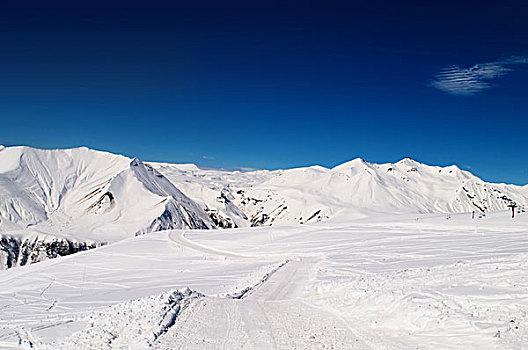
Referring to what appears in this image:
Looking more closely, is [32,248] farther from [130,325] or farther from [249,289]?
[130,325]

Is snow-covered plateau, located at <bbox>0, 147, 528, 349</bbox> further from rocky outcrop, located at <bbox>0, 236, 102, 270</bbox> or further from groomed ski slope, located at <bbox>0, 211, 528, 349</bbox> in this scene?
rocky outcrop, located at <bbox>0, 236, 102, 270</bbox>

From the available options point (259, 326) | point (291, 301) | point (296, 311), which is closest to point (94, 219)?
point (291, 301)

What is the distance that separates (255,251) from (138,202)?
13928 cm

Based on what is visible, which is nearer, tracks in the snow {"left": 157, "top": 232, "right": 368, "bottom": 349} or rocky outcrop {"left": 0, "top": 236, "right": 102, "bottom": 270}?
tracks in the snow {"left": 157, "top": 232, "right": 368, "bottom": 349}

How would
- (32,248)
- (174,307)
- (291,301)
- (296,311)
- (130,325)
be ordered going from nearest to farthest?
(130,325) < (174,307) < (296,311) < (291,301) < (32,248)

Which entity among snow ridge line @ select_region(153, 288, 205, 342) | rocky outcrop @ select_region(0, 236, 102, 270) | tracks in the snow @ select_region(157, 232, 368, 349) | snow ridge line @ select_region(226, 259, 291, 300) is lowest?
rocky outcrop @ select_region(0, 236, 102, 270)

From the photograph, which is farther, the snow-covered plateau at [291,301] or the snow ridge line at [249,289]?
the snow ridge line at [249,289]

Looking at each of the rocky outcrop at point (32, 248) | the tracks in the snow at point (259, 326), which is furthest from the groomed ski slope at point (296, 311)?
the rocky outcrop at point (32, 248)

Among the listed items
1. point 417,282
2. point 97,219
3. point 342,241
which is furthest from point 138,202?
point 417,282

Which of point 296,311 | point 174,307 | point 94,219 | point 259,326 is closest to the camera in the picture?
point 259,326

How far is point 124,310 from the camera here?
1248 cm

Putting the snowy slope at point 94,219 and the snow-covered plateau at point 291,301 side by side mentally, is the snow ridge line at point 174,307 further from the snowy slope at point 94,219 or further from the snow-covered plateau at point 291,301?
the snowy slope at point 94,219

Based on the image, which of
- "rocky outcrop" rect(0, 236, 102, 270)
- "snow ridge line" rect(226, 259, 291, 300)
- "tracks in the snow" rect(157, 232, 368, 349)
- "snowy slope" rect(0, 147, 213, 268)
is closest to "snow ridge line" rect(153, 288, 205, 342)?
"tracks in the snow" rect(157, 232, 368, 349)

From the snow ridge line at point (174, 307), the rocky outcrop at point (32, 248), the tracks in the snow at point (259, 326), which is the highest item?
the snow ridge line at point (174, 307)
